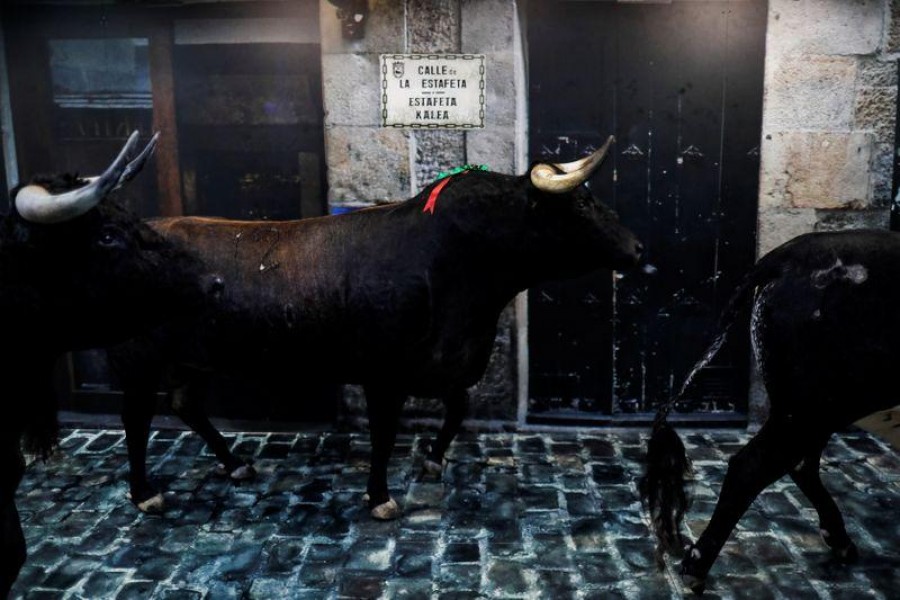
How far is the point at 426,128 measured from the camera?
617 centimetres

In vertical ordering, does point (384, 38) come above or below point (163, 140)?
above

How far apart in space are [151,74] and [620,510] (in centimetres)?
444

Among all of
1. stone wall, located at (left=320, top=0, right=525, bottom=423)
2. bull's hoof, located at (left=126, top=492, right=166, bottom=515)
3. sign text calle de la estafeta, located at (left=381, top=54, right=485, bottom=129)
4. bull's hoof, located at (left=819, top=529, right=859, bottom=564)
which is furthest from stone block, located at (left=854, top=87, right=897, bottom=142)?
bull's hoof, located at (left=126, top=492, right=166, bottom=515)

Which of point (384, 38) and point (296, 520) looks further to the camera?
point (384, 38)

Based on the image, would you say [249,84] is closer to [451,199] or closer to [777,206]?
[451,199]

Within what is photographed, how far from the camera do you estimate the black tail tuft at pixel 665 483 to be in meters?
4.15

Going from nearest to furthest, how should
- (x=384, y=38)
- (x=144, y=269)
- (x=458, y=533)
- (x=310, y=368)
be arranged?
(x=144, y=269)
(x=458, y=533)
(x=310, y=368)
(x=384, y=38)

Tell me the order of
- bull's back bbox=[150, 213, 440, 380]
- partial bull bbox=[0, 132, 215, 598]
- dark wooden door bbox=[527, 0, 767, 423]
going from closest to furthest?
1. partial bull bbox=[0, 132, 215, 598]
2. bull's back bbox=[150, 213, 440, 380]
3. dark wooden door bbox=[527, 0, 767, 423]

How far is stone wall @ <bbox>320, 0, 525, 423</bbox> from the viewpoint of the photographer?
6.03 m

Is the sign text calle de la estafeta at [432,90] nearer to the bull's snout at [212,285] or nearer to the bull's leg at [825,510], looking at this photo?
the bull's snout at [212,285]

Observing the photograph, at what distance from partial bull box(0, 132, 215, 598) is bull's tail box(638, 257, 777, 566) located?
2.19 meters

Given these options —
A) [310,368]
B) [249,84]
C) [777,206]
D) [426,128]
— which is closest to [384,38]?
[426,128]

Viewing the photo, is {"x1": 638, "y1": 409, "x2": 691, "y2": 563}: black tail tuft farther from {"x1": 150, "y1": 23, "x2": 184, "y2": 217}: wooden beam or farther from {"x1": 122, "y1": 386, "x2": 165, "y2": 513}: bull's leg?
{"x1": 150, "y1": 23, "x2": 184, "y2": 217}: wooden beam

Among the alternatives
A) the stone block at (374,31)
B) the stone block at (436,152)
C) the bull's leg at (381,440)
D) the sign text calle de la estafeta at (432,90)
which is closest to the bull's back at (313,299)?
the bull's leg at (381,440)
